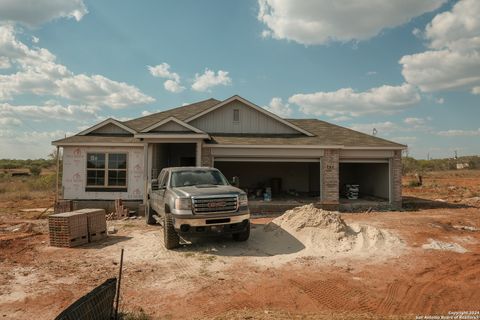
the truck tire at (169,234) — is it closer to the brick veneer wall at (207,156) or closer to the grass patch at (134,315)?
the grass patch at (134,315)

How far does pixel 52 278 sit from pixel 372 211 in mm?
13703

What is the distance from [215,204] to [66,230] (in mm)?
4184

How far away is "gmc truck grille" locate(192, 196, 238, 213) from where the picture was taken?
8.51 meters

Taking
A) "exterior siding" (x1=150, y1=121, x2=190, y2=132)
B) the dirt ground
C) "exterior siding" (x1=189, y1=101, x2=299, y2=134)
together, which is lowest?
the dirt ground

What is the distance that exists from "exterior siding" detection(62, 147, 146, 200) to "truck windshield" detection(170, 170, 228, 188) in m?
6.57

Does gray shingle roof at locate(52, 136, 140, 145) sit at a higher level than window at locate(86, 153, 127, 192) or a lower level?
higher

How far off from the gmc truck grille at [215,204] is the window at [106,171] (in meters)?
8.85

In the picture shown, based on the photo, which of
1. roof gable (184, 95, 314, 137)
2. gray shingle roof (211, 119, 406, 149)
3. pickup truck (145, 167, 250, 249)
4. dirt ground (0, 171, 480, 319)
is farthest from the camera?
roof gable (184, 95, 314, 137)

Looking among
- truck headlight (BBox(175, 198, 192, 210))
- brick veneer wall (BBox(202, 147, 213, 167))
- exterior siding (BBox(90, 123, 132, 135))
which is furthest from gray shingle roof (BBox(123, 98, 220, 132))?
truck headlight (BBox(175, 198, 192, 210))

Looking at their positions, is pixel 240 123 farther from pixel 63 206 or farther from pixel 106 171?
pixel 63 206

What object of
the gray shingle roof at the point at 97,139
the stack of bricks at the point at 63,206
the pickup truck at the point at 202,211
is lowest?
the stack of bricks at the point at 63,206

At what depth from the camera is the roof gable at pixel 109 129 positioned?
1747 centimetres

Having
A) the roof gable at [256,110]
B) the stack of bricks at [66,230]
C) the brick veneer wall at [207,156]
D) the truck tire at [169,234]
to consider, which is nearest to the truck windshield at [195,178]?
the truck tire at [169,234]

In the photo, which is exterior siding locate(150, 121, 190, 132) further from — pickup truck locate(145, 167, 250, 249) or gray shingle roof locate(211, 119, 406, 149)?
pickup truck locate(145, 167, 250, 249)
